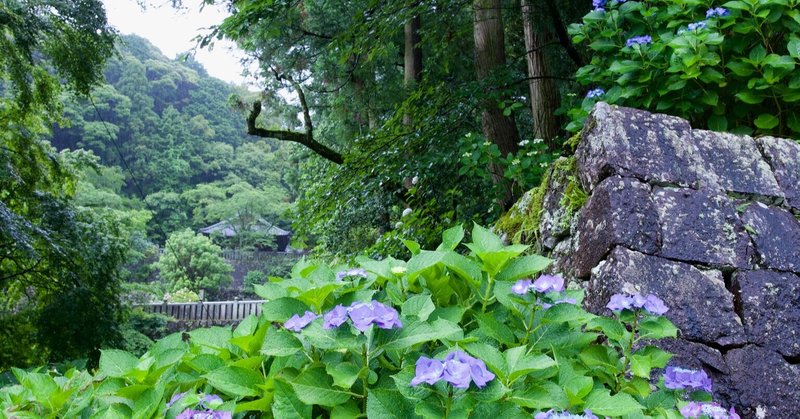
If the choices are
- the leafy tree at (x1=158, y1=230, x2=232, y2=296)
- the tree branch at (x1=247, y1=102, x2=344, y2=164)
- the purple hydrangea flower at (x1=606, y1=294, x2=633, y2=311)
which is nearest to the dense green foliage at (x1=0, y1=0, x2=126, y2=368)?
the tree branch at (x1=247, y1=102, x2=344, y2=164)

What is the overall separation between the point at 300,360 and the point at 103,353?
38cm

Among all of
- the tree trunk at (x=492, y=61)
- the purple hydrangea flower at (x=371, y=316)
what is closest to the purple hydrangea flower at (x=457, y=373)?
the purple hydrangea flower at (x=371, y=316)

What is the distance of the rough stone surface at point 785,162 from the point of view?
174cm

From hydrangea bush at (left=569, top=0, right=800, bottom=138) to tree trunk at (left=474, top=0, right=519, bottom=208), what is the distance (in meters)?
1.97

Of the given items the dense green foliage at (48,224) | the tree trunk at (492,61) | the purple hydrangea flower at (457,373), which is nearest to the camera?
the purple hydrangea flower at (457,373)

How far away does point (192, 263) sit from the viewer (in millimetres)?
22375

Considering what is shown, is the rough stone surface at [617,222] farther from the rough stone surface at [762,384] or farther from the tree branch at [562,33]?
the tree branch at [562,33]

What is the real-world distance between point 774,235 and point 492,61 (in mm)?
3372

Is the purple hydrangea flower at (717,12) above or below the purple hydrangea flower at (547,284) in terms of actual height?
above

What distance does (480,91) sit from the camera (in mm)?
4098

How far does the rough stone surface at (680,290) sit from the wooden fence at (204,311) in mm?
15234

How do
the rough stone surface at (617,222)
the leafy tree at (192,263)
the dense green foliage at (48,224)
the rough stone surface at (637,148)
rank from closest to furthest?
the rough stone surface at (617,222) → the rough stone surface at (637,148) → the dense green foliage at (48,224) → the leafy tree at (192,263)

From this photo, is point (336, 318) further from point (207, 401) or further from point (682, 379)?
point (682, 379)

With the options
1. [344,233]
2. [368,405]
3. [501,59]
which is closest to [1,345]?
[344,233]
